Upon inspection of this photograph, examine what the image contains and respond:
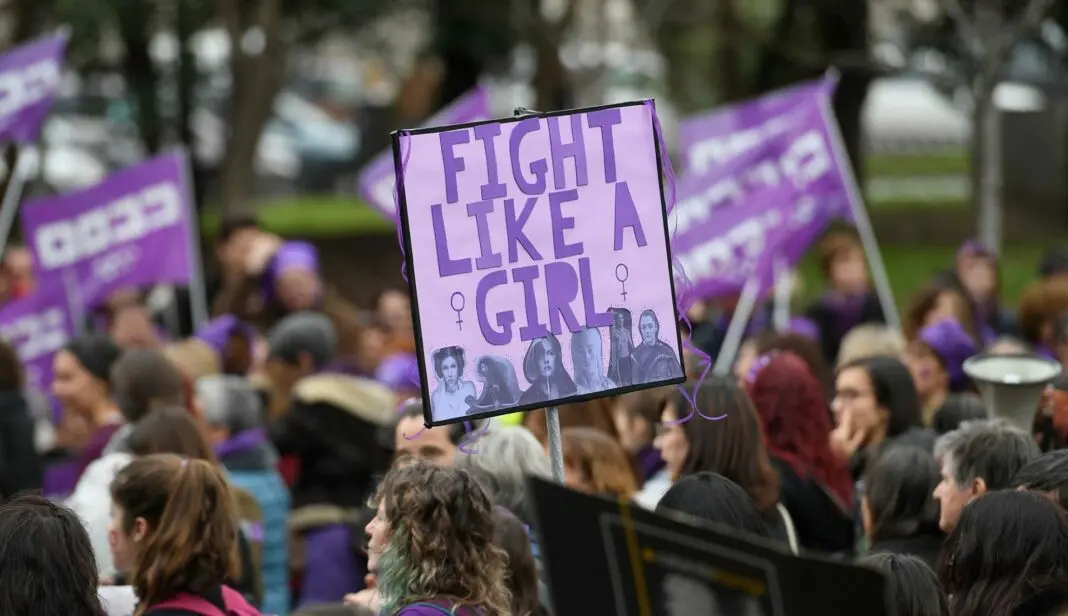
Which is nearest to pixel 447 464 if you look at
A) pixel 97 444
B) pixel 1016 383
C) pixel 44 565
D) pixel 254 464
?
pixel 44 565

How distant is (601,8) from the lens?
22.2 meters

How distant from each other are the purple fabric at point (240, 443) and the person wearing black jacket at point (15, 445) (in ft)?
2.84

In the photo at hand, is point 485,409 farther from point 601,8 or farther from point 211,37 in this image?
point 211,37

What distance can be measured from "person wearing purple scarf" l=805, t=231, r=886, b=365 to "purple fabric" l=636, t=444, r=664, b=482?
3.87m

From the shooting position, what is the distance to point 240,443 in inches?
284

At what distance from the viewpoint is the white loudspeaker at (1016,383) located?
627 centimetres

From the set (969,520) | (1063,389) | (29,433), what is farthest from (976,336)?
(969,520)

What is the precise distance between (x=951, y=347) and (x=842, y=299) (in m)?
2.87

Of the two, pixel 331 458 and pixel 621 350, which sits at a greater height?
pixel 621 350

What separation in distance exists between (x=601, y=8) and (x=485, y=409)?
18.2m

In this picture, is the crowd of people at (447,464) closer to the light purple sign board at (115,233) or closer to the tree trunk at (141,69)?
the light purple sign board at (115,233)

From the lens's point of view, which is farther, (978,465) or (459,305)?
(978,465)

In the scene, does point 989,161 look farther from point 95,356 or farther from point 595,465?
point 595,465

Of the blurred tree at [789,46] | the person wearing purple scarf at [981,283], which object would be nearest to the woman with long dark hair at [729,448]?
the person wearing purple scarf at [981,283]
